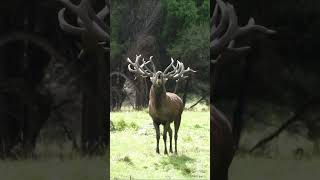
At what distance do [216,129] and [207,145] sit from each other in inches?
45.4

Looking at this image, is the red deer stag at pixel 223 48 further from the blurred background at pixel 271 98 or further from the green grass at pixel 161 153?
the green grass at pixel 161 153

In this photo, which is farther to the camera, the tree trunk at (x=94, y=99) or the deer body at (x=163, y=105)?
the deer body at (x=163, y=105)

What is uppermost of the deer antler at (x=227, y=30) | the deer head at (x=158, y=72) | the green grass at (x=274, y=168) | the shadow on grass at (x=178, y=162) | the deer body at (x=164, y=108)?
the deer antler at (x=227, y=30)

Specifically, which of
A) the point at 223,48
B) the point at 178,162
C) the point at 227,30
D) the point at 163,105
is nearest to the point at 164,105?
the point at 163,105

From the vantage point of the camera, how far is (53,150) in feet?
14.9

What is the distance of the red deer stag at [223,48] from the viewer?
14.3ft

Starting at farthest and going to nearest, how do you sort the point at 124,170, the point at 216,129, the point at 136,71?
the point at 136,71, the point at 124,170, the point at 216,129

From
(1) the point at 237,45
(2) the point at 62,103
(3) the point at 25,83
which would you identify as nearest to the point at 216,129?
(1) the point at 237,45

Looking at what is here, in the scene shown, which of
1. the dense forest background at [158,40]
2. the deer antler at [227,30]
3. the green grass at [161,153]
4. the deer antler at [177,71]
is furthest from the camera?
the dense forest background at [158,40]

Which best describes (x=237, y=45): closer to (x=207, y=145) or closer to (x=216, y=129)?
(x=216, y=129)

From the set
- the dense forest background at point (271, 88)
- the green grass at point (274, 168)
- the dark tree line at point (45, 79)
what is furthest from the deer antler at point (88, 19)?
the green grass at point (274, 168)

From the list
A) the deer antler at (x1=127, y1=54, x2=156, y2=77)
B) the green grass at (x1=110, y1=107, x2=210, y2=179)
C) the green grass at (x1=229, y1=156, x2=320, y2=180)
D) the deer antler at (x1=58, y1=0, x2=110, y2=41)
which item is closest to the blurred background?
the green grass at (x1=229, y1=156, x2=320, y2=180)

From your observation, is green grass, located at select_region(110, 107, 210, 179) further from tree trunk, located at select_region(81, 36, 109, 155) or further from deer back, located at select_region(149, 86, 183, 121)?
tree trunk, located at select_region(81, 36, 109, 155)

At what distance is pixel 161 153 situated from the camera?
18.0 feet
